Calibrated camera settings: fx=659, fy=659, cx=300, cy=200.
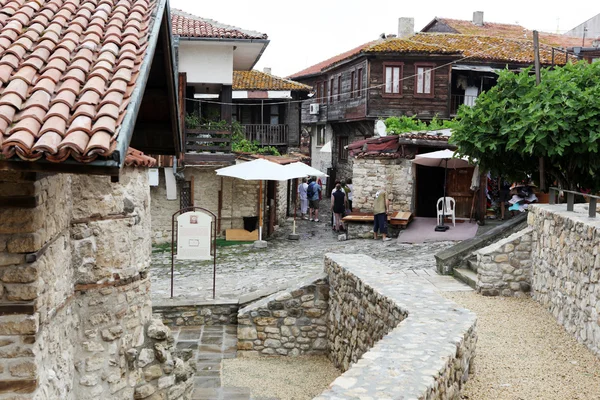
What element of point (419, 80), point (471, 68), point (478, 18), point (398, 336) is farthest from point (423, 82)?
point (398, 336)

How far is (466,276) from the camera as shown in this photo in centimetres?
1102

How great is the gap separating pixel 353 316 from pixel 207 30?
1195 cm

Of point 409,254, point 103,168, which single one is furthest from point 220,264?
point 103,168

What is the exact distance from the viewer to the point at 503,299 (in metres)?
9.79

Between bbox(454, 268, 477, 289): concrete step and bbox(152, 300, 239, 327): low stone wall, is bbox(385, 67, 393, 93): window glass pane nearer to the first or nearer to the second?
bbox(454, 268, 477, 289): concrete step

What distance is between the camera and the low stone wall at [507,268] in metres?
9.98

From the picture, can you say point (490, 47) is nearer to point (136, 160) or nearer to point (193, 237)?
point (193, 237)

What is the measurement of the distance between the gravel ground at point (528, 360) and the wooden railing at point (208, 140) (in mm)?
11342

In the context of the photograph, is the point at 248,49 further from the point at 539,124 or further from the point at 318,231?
the point at 539,124

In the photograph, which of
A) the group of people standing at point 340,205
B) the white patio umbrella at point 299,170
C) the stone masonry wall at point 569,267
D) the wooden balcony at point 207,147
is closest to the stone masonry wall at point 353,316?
the stone masonry wall at point 569,267

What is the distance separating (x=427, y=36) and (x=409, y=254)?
1664cm

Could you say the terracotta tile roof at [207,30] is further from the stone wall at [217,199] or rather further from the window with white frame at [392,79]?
the window with white frame at [392,79]

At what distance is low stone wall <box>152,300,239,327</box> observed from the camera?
36.2ft

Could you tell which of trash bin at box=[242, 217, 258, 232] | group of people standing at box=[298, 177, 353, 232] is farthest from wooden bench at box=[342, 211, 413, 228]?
trash bin at box=[242, 217, 258, 232]
